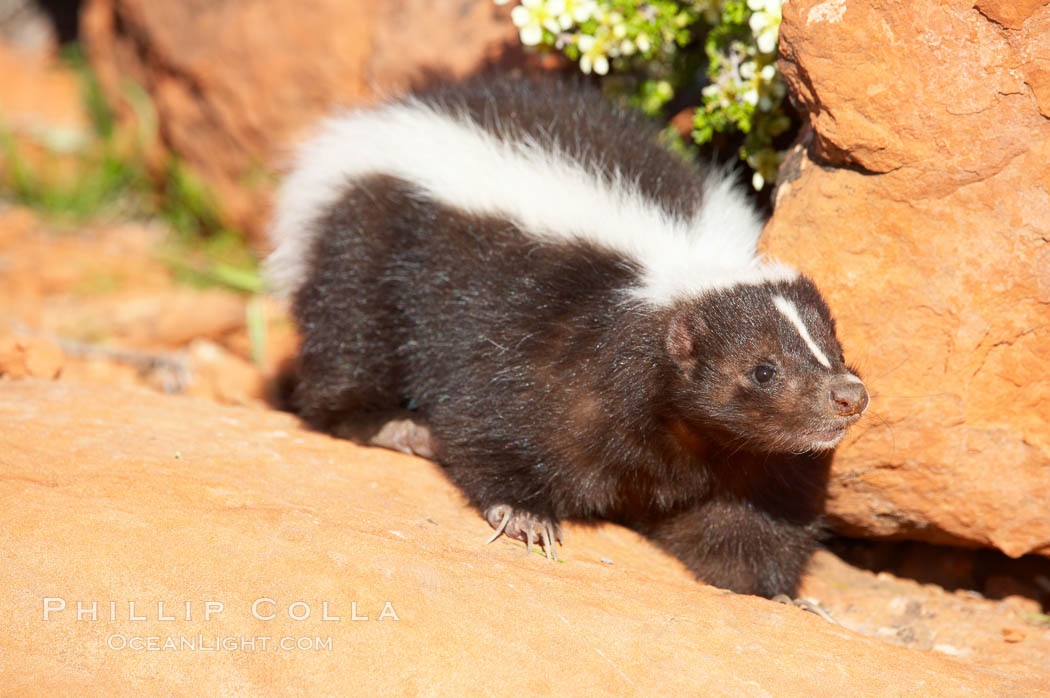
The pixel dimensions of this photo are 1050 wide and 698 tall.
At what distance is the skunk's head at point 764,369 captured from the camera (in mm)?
3645

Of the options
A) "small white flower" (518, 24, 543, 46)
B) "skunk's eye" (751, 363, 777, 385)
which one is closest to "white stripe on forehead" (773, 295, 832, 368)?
"skunk's eye" (751, 363, 777, 385)

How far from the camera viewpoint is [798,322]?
376 cm

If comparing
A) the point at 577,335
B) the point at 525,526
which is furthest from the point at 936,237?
the point at 525,526

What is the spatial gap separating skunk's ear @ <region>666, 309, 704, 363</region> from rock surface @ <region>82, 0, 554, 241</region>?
263 cm

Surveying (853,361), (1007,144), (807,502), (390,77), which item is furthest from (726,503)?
(390,77)

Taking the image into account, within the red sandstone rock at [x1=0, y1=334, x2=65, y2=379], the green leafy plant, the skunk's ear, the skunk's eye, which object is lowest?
the red sandstone rock at [x1=0, y1=334, x2=65, y2=379]

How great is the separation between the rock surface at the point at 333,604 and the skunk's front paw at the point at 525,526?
59mm

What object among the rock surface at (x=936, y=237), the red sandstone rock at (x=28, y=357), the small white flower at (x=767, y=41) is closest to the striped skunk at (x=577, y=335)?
the rock surface at (x=936, y=237)

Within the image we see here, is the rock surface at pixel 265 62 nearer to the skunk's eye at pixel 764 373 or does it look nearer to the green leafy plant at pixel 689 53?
the green leafy plant at pixel 689 53

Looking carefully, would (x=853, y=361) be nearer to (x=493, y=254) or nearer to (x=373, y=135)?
(x=493, y=254)

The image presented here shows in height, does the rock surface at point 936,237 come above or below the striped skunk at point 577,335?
above

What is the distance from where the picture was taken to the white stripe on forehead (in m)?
3.69

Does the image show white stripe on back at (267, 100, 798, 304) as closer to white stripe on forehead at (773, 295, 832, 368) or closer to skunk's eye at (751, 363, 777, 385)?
white stripe on forehead at (773, 295, 832, 368)

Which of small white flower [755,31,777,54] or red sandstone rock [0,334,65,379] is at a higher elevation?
small white flower [755,31,777,54]
